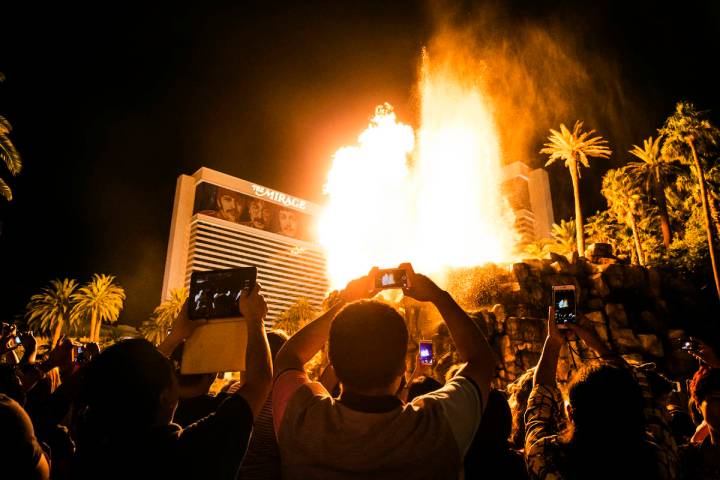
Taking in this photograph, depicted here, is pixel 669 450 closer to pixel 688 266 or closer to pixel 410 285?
pixel 410 285

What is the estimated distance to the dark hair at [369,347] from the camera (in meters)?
2.06

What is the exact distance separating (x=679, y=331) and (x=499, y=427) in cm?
2848

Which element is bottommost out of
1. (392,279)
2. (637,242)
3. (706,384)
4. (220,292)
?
(706,384)

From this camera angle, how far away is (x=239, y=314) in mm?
2832

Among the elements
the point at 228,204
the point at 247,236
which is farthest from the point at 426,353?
the point at 228,204

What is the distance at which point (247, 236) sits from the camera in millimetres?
113188

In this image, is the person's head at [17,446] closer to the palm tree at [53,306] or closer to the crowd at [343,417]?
the crowd at [343,417]

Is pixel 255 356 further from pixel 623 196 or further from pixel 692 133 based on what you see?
pixel 623 196

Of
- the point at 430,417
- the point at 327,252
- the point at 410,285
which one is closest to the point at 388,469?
the point at 430,417

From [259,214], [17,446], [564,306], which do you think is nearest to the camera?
[17,446]

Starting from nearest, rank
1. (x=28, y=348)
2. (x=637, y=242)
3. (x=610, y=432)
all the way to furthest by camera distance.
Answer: (x=610, y=432) < (x=28, y=348) < (x=637, y=242)

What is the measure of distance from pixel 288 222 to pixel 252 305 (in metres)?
123

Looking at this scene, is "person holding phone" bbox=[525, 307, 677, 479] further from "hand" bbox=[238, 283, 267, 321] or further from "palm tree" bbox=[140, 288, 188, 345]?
Result: "palm tree" bbox=[140, 288, 188, 345]

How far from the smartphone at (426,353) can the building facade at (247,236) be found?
95.9m
